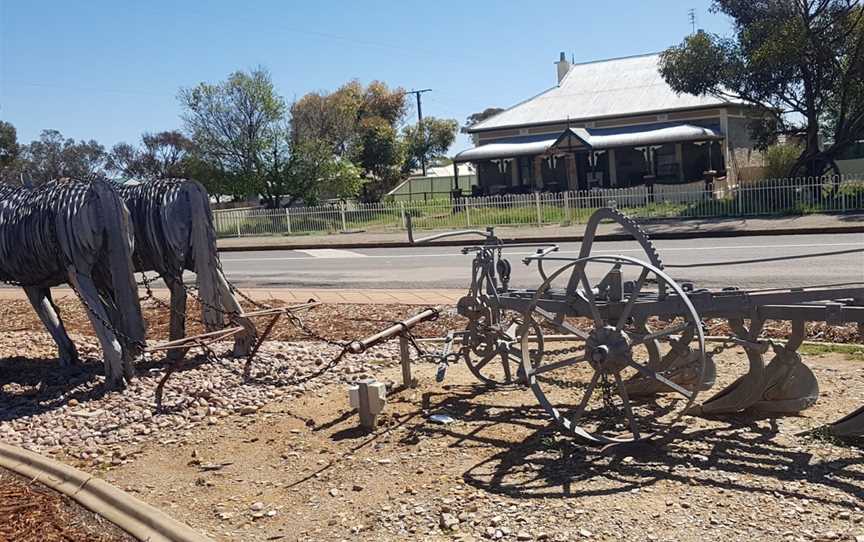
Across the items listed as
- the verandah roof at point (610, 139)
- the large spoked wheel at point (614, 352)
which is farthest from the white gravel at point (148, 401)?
the verandah roof at point (610, 139)

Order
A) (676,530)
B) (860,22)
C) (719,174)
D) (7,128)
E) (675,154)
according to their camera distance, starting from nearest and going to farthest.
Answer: (676,530) → (860,22) → (719,174) → (675,154) → (7,128)

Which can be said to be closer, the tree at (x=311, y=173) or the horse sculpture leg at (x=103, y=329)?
the horse sculpture leg at (x=103, y=329)

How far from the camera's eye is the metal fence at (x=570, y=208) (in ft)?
76.4

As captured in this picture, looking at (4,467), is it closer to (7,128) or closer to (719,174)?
(719,174)

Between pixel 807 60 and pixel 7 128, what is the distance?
4942 centimetres

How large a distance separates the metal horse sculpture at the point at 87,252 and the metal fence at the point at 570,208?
13377 mm

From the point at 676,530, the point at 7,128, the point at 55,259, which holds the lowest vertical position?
the point at 676,530

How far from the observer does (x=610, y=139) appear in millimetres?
35656

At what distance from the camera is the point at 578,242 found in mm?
21328

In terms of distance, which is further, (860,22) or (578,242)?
(860,22)

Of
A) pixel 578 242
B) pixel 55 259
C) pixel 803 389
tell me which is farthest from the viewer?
pixel 578 242

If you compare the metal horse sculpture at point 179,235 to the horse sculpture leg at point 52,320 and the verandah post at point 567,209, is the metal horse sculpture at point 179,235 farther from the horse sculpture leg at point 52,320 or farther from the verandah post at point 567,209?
the verandah post at point 567,209

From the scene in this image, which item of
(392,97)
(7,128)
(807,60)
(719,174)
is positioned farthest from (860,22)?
(7,128)

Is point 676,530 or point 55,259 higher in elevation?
point 55,259
